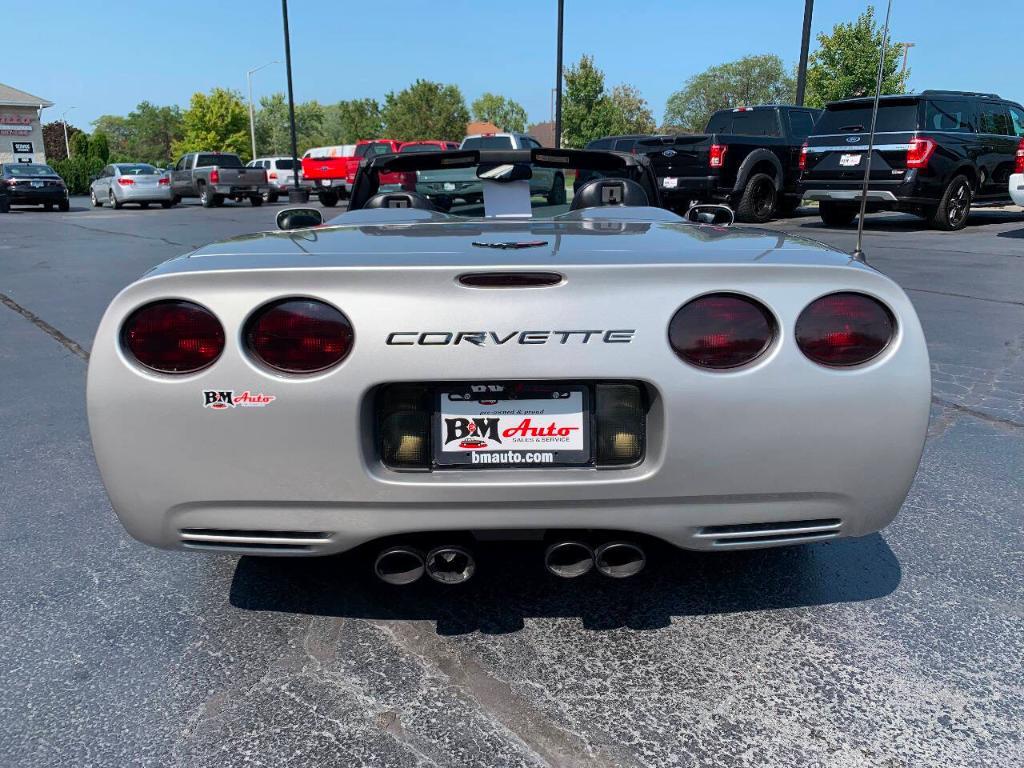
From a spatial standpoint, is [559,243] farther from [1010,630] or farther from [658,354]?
[1010,630]

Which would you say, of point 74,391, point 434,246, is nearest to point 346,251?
Answer: point 434,246

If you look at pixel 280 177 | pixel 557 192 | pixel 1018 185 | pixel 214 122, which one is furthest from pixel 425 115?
pixel 557 192

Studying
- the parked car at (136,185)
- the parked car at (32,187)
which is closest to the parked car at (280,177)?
the parked car at (136,185)

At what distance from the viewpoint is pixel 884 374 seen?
2.22 m

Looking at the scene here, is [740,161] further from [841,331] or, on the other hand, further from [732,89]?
[732,89]

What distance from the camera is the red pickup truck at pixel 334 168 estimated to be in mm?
28062

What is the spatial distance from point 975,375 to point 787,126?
12.3 metres

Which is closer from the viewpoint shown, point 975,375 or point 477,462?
point 477,462

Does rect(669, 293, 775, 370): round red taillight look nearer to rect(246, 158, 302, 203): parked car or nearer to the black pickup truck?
the black pickup truck

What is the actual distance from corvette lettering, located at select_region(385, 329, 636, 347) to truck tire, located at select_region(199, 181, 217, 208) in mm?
29078

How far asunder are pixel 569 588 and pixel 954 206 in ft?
45.5

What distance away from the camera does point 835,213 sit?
1596cm

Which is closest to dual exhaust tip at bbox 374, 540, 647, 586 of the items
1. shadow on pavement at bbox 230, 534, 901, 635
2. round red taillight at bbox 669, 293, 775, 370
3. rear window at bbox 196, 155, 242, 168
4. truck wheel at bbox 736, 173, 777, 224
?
shadow on pavement at bbox 230, 534, 901, 635

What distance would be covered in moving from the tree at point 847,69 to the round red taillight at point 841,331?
78.9 ft
